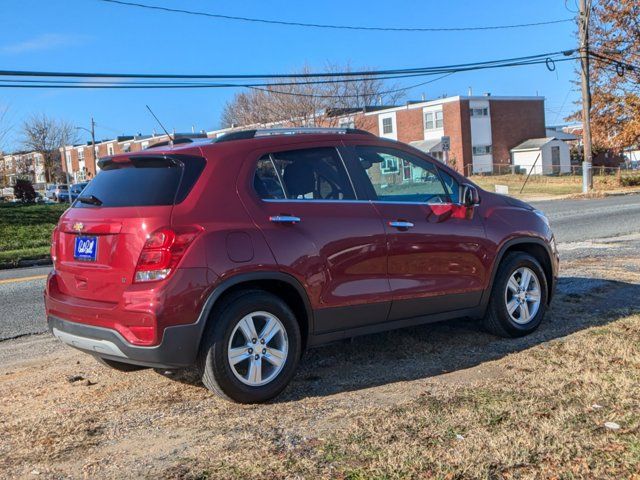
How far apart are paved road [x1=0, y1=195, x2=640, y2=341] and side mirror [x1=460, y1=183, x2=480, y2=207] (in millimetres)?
4624

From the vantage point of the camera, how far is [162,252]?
12.9ft

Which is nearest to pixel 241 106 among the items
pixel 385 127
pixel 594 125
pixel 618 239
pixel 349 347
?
pixel 385 127

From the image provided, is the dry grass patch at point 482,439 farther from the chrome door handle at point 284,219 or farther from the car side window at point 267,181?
the car side window at point 267,181

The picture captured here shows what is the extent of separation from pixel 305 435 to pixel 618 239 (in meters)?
10.5

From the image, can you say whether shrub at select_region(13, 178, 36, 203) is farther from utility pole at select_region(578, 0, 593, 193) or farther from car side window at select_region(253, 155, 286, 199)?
car side window at select_region(253, 155, 286, 199)

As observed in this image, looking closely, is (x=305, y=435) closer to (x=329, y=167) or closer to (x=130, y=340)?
(x=130, y=340)

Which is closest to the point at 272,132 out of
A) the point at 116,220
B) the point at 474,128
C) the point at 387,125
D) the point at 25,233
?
the point at 116,220

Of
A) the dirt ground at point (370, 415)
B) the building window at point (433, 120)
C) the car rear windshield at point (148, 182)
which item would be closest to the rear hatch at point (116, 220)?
the car rear windshield at point (148, 182)

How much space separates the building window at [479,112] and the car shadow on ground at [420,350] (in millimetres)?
50902

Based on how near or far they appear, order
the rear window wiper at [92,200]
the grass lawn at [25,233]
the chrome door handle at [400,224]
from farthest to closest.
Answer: the grass lawn at [25,233] < the chrome door handle at [400,224] < the rear window wiper at [92,200]

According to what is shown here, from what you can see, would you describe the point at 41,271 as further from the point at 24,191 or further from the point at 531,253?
the point at 24,191

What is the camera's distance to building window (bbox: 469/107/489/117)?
182 ft

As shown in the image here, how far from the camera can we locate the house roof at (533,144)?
55922mm

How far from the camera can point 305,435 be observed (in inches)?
144
